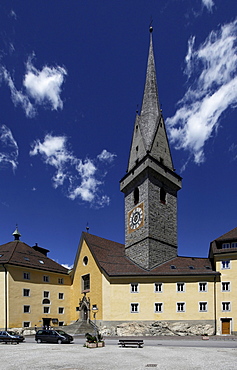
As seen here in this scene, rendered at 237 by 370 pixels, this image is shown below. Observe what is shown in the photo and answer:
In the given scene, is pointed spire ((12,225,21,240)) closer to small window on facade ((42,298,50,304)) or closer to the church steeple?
small window on facade ((42,298,50,304))

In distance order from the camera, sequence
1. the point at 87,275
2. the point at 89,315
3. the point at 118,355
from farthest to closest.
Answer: the point at 87,275
the point at 89,315
the point at 118,355

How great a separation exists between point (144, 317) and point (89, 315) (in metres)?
7.31

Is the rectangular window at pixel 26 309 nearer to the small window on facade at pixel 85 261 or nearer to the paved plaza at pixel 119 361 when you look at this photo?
the small window on facade at pixel 85 261

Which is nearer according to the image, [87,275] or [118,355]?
[118,355]

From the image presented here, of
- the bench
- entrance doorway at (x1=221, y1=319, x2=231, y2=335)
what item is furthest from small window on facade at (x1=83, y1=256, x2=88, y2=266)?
the bench

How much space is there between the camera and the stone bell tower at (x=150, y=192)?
42.6m

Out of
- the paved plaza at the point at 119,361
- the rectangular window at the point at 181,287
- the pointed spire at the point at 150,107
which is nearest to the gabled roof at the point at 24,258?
the rectangular window at the point at 181,287

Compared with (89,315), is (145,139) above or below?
above

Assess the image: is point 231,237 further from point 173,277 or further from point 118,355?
point 118,355

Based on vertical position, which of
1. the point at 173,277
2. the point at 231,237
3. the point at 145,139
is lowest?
Result: the point at 173,277

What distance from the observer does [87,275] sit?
143ft

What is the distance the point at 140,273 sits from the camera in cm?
3881

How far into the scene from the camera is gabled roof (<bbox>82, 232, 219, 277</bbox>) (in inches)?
1526

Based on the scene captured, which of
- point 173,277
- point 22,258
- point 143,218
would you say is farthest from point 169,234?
point 22,258
